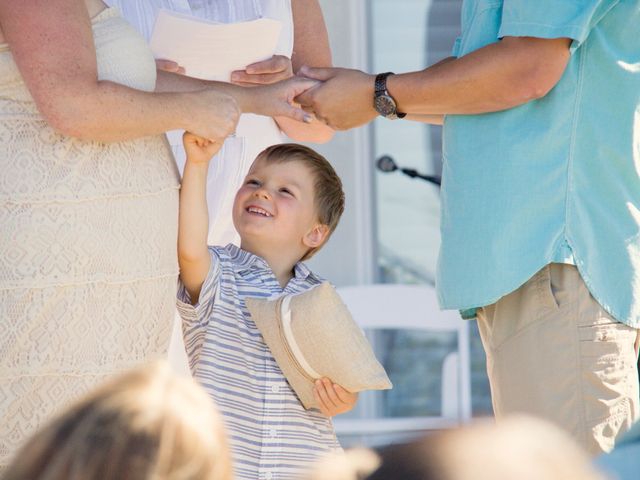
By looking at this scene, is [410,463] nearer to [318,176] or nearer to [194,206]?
[194,206]

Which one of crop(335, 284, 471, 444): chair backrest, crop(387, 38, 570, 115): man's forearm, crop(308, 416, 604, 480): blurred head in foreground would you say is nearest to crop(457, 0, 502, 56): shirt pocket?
crop(387, 38, 570, 115): man's forearm

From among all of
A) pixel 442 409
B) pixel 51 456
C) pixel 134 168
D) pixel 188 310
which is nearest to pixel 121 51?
pixel 134 168

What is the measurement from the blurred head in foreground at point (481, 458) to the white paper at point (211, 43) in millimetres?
1837

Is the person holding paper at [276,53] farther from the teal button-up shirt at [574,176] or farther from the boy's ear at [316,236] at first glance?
the teal button-up shirt at [574,176]

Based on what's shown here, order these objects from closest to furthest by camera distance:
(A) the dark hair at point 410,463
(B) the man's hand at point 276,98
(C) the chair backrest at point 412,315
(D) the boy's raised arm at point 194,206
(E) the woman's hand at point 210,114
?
(A) the dark hair at point 410,463
(E) the woman's hand at point 210,114
(D) the boy's raised arm at point 194,206
(B) the man's hand at point 276,98
(C) the chair backrest at point 412,315

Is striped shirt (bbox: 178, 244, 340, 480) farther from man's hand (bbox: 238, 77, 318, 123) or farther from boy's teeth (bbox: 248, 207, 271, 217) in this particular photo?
man's hand (bbox: 238, 77, 318, 123)

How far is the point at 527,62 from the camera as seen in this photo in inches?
88.4

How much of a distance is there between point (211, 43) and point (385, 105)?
18.0 inches

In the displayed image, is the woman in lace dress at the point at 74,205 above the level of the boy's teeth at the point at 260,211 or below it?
above

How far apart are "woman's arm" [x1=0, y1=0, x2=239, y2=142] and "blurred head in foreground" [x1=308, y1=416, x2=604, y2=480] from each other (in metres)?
1.30

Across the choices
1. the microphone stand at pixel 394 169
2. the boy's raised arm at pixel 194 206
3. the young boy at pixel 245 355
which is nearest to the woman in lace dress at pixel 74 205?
the boy's raised arm at pixel 194 206

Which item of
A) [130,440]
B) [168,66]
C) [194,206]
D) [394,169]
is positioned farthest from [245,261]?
[394,169]

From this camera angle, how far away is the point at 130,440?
2.81 ft

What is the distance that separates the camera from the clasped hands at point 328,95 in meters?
2.59
